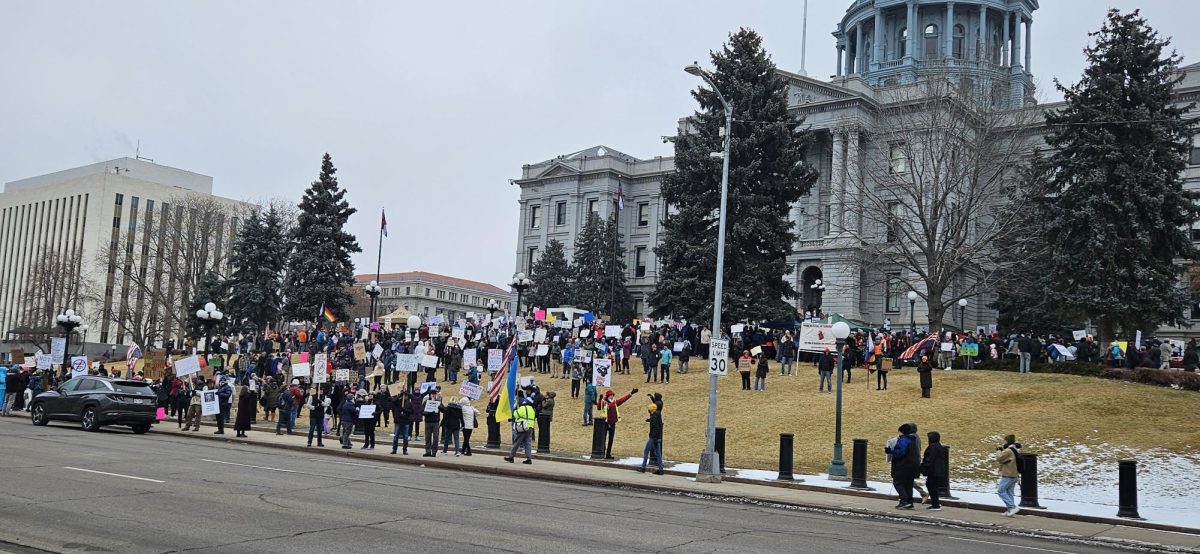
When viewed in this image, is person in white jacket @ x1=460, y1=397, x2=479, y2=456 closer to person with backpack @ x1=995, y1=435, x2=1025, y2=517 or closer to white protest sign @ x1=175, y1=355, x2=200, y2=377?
person with backpack @ x1=995, y1=435, x2=1025, y2=517

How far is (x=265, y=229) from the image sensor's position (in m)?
67.8

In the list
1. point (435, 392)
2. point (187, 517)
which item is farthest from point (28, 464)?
point (435, 392)

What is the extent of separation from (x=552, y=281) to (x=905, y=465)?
66.7m

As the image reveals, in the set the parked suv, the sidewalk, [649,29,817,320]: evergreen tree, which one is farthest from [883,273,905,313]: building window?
the parked suv

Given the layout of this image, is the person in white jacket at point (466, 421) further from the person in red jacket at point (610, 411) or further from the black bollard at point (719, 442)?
the black bollard at point (719, 442)

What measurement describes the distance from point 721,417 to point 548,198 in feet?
240

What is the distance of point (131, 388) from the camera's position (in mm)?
27797

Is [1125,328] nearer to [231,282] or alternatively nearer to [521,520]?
[521,520]

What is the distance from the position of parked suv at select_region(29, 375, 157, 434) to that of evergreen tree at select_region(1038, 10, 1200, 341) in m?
35.0

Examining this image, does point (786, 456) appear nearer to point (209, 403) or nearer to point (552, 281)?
point (209, 403)

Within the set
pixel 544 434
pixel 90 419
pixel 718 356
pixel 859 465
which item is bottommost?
pixel 90 419

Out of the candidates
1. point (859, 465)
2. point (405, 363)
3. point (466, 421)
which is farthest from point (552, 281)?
point (859, 465)

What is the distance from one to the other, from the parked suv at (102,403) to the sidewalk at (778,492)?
1.98 meters

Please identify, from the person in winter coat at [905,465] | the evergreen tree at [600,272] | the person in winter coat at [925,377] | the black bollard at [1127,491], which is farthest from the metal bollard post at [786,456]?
the evergreen tree at [600,272]
